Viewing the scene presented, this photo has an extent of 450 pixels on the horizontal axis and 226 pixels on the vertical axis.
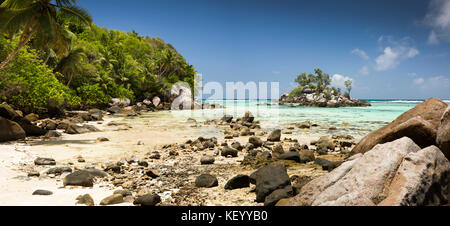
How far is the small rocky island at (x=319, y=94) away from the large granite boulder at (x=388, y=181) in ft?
235

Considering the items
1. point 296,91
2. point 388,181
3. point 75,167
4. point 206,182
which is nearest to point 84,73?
point 75,167

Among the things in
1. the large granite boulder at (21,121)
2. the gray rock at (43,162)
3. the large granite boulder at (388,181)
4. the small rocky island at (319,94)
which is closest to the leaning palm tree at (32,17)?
the large granite boulder at (21,121)

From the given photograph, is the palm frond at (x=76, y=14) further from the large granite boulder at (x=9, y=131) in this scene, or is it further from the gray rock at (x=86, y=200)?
the gray rock at (x=86, y=200)

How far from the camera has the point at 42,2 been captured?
11.4 meters

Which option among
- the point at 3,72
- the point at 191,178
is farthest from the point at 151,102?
the point at 191,178

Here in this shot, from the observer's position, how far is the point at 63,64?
25.8m

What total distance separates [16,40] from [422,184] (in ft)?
66.2

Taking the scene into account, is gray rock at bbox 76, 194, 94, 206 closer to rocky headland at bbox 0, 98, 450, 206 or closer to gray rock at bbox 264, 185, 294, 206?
rocky headland at bbox 0, 98, 450, 206

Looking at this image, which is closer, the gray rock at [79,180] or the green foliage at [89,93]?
the gray rock at [79,180]

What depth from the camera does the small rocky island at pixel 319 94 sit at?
75688 mm

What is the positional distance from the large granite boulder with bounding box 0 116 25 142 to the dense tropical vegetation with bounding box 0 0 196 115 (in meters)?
2.60

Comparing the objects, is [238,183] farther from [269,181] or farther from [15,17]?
[15,17]

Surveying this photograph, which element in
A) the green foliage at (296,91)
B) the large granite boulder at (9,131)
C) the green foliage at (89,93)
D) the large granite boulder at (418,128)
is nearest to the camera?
the large granite boulder at (418,128)
